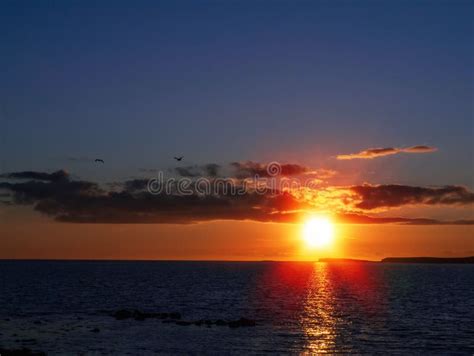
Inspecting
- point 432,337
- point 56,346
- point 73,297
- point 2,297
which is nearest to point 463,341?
point 432,337

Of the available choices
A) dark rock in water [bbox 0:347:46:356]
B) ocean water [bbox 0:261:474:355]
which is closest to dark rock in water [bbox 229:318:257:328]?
ocean water [bbox 0:261:474:355]

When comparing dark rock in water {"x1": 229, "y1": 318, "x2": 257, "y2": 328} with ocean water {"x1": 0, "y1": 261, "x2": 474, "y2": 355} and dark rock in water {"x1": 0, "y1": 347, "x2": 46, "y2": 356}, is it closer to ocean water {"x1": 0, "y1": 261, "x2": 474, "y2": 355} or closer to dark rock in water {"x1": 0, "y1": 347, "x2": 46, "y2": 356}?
ocean water {"x1": 0, "y1": 261, "x2": 474, "y2": 355}

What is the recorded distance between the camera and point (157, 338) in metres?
63.5

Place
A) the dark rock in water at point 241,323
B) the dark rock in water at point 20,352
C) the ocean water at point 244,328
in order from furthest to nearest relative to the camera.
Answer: the dark rock in water at point 241,323, the ocean water at point 244,328, the dark rock in water at point 20,352

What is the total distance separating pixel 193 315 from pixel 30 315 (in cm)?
2298

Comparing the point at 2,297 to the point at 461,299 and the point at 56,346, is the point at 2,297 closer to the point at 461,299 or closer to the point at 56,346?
the point at 56,346

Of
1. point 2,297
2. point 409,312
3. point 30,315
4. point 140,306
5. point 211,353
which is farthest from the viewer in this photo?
point 2,297

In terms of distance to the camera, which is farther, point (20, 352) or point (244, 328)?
point (244, 328)

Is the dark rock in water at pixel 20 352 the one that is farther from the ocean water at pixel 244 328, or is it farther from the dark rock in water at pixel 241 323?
the dark rock in water at pixel 241 323

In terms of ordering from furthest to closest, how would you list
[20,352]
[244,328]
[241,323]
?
[241,323] < [244,328] < [20,352]

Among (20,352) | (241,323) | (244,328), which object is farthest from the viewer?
(241,323)

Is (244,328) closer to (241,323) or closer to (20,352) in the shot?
(241,323)

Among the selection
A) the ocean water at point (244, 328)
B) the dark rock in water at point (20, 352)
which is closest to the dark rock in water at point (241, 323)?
the ocean water at point (244, 328)

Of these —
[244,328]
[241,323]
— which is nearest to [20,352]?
[244,328]
